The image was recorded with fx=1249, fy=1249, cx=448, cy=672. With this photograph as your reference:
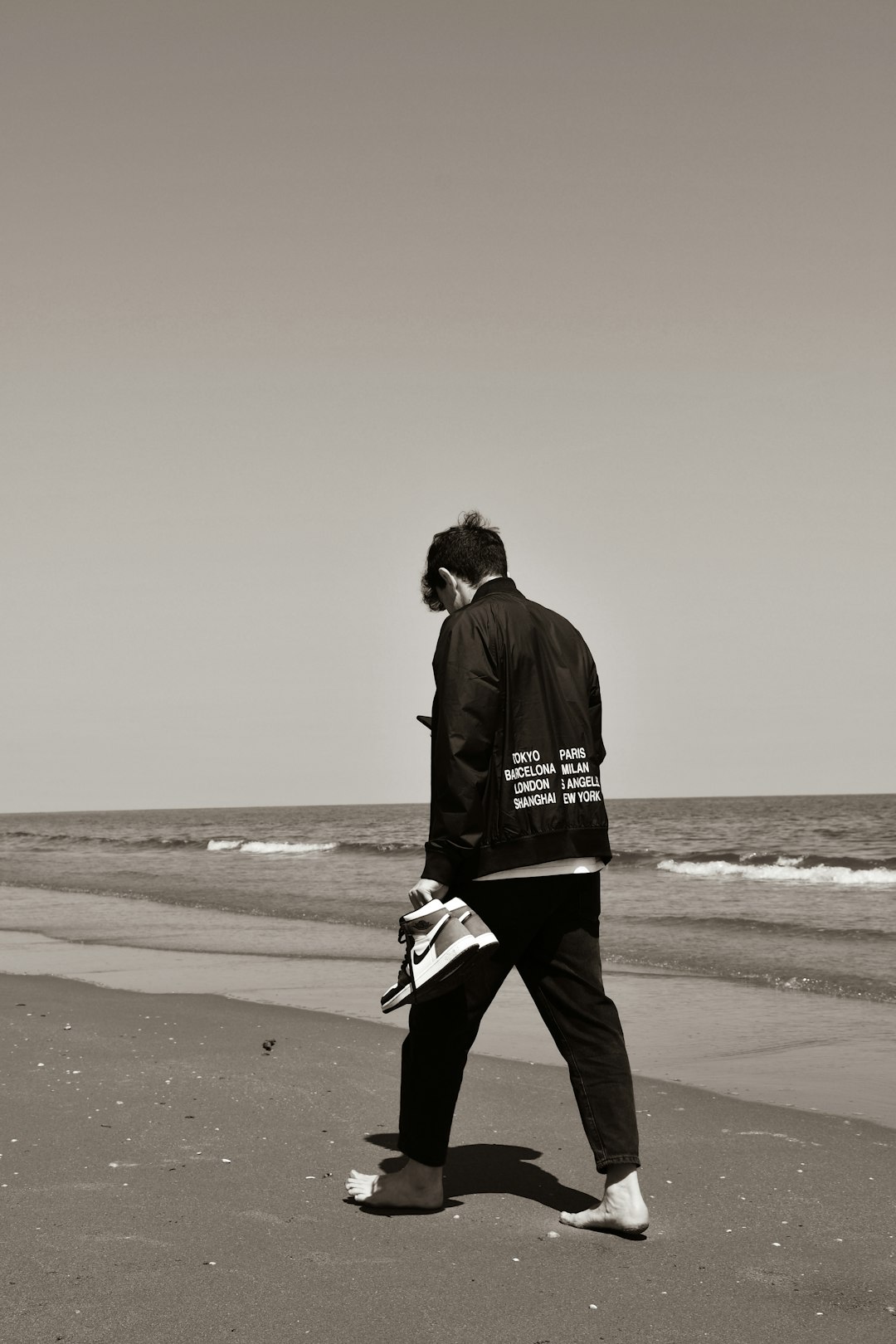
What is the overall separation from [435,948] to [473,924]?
0.41 feet

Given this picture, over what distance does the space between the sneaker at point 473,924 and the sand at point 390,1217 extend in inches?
32.0

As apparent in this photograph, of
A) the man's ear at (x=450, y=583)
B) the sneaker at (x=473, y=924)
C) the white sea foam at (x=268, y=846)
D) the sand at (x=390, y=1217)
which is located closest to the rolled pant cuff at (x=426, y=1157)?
the sand at (x=390, y=1217)

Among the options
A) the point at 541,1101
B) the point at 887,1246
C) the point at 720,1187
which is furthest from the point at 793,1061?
the point at 887,1246

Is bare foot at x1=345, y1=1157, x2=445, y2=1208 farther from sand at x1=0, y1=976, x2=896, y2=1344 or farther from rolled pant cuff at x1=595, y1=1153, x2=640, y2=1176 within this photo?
rolled pant cuff at x1=595, y1=1153, x2=640, y2=1176

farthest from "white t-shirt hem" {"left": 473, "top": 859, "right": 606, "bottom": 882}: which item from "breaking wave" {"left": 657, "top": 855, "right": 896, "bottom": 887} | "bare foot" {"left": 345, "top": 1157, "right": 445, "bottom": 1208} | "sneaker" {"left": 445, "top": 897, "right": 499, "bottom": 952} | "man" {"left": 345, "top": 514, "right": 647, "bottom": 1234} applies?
"breaking wave" {"left": 657, "top": 855, "right": 896, "bottom": 887}

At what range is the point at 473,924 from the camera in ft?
11.3

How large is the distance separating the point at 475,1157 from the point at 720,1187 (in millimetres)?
836

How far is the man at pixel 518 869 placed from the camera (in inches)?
135

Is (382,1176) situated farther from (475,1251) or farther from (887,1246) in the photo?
(887,1246)

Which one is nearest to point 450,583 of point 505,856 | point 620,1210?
point 505,856

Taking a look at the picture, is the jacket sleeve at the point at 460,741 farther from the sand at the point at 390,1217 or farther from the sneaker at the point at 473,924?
the sand at the point at 390,1217

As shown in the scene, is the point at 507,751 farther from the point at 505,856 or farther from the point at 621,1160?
the point at 621,1160

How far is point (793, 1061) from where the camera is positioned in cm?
613

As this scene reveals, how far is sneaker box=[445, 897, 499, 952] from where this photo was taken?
11.1 ft
